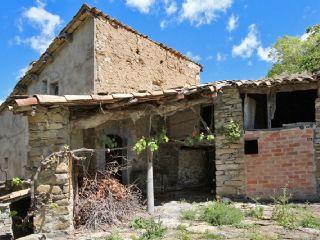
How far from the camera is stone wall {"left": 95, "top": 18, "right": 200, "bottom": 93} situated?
435 inches

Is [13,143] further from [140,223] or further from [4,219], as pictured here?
[140,223]

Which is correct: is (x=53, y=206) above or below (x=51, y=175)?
below

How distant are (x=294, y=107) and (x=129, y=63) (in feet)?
17.1

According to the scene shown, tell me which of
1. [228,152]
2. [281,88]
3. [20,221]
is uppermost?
[281,88]

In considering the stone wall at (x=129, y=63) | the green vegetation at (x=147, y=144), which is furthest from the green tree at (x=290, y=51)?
the green vegetation at (x=147, y=144)

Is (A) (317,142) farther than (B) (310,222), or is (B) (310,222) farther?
(A) (317,142)

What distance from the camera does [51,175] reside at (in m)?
7.25

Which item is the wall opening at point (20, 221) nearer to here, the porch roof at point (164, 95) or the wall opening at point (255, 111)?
the porch roof at point (164, 95)

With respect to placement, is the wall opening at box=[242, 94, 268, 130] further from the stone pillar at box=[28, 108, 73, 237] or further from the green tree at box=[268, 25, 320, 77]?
the green tree at box=[268, 25, 320, 77]

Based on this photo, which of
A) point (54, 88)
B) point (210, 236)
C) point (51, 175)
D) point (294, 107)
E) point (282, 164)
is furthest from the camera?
point (54, 88)

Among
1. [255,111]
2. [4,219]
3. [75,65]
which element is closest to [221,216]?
[255,111]

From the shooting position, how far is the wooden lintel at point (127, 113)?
7.97 metres

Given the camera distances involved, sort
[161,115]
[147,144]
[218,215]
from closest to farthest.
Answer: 1. [218,215]
2. [147,144]
3. [161,115]

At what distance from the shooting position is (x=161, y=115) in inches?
365
